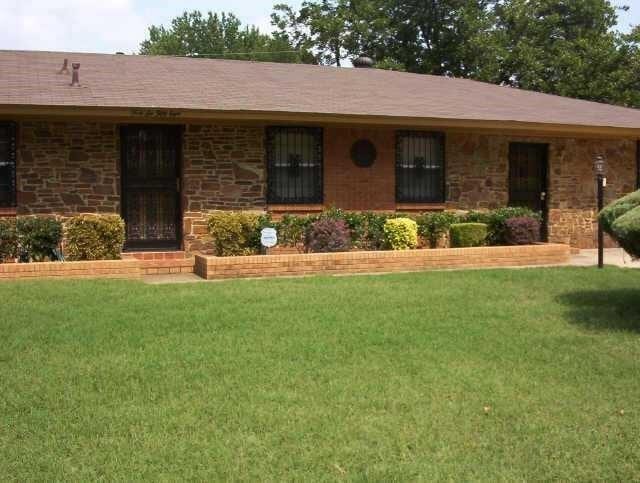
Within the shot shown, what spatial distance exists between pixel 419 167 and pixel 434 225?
137 cm

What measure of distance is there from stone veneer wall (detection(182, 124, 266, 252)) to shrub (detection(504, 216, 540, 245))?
446 centimetres

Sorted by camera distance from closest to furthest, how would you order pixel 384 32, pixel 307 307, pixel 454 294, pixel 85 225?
pixel 307 307 < pixel 454 294 < pixel 85 225 < pixel 384 32

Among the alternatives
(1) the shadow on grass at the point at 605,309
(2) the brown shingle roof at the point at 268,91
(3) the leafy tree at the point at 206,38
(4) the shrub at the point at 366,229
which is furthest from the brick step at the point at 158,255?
(3) the leafy tree at the point at 206,38

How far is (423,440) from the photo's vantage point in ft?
14.4

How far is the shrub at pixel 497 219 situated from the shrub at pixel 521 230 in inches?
6.5

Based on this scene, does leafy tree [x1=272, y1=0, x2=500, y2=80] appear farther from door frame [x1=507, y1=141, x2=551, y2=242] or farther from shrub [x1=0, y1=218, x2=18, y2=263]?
shrub [x1=0, y1=218, x2=18, y2=263]

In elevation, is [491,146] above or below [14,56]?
below

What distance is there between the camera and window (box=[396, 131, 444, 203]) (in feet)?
46.6

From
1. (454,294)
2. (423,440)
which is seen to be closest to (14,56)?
(454,294)

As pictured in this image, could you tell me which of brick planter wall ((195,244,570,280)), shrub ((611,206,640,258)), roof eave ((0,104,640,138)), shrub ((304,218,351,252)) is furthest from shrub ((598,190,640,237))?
roof eave ((0,104,640,138))

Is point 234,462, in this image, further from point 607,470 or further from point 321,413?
point 607,470

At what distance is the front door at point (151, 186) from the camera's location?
12508 mm

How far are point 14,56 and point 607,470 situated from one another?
14639 millimetres

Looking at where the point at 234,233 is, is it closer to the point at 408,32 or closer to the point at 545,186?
the point at 545,186
